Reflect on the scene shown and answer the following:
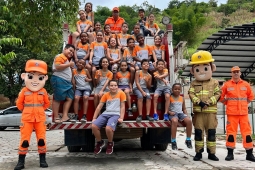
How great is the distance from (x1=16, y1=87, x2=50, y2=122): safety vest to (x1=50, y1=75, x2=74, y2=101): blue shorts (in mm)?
348

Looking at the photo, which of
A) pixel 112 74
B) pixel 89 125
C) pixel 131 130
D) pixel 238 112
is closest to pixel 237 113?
pixel 238 112

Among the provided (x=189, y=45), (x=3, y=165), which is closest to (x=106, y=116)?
(x=3, y=165)

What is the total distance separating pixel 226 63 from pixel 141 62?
12177 millimetres

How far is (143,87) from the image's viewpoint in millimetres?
7496

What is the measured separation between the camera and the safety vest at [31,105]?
6.58m

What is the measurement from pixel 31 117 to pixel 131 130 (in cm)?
211

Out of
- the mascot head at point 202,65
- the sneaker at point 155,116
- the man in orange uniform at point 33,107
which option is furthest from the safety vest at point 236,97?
the man in orange uniform at point 33,107

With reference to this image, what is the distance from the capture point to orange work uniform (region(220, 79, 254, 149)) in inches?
291

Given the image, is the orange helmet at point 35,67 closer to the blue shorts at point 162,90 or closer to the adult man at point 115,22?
the blue shorts at point 162,90

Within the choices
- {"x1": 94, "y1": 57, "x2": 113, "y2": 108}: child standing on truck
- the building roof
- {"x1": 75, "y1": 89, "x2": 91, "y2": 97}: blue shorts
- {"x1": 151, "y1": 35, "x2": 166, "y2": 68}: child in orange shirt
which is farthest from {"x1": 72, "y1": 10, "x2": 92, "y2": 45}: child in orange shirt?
the building roof

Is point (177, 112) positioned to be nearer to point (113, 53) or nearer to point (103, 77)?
point (103, 77)

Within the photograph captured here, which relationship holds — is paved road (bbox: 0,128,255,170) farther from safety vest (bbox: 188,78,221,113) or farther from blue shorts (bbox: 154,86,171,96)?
blue shorts (bbox: 154,86,171,96)

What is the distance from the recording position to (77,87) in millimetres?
7371

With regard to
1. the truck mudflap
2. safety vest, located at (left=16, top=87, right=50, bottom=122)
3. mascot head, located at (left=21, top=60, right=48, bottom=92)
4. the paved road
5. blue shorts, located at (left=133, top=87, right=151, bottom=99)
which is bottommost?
the paved road
